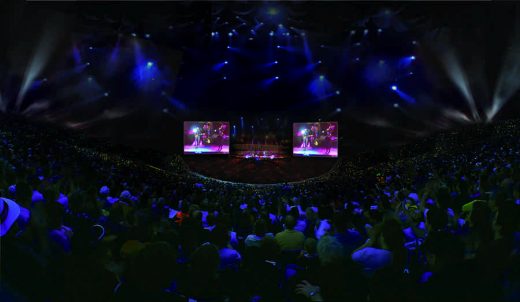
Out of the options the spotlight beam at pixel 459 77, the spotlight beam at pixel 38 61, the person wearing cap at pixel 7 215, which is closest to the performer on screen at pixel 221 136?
the spotlight beam at pixel 38 61

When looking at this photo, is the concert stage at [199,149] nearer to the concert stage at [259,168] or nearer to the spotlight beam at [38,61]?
the concert stage at [259,168]

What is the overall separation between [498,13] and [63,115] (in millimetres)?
16337

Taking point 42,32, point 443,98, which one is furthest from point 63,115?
point 443,98

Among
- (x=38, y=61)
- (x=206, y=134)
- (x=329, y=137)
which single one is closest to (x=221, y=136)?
(x=206, y=134)

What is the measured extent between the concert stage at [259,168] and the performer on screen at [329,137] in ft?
1.65

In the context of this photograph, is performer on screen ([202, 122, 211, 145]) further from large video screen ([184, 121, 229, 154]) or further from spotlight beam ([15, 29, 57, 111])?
spotlight beam ([15, 29, 57, 111])

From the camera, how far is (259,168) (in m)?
16.7

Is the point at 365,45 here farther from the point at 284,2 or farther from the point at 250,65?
the point at 250,65

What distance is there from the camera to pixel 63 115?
52.3 ft

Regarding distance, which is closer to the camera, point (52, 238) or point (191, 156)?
point (52, 238)

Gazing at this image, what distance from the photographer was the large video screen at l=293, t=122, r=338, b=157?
1686 cm

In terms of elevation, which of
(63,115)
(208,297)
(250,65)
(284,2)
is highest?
(284,2)

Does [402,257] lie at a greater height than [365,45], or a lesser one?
lesser

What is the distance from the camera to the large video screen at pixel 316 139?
16.9m
